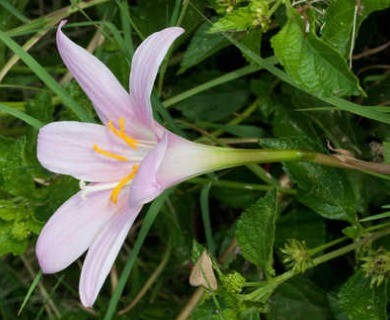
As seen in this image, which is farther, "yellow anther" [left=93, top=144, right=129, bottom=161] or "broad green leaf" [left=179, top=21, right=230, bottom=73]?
"broad green leaf" [left=179, top=21, right=230, bottom=73]

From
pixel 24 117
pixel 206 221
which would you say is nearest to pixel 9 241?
pixel 24 117

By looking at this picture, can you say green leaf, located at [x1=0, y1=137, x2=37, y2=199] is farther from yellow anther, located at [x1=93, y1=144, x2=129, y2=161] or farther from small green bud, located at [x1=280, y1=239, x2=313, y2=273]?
small green bud, located at [x1=280, y1=239, x2=313, y2=273]

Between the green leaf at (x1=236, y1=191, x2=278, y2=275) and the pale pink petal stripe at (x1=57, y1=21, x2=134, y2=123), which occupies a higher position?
the pale pink petal stripe at (x1=57, y1=21, x2=134, y2=123)

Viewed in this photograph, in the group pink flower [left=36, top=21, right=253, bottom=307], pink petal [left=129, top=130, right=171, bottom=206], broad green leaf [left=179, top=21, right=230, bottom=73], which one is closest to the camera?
pink petal [left=129, top=130, right=171, bottom=206]

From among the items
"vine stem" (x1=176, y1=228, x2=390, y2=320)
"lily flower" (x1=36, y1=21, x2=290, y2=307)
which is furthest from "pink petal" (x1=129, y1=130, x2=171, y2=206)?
"vine stem" (x1=176, y1=228, x2=390, y2=320)

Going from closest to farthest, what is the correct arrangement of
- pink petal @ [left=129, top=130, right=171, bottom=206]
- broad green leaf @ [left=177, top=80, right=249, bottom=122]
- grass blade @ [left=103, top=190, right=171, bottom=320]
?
1. pink petal @ [left=129, top=130, right=171, bottom=206]
2. grass blade @ [left=103, top=190, right=171, bottom=320]
3. broad green leaf @ [left=177, top=80, right=249, bottom=122]

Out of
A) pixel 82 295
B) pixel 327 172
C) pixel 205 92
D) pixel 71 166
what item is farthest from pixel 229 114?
pixel 82 295

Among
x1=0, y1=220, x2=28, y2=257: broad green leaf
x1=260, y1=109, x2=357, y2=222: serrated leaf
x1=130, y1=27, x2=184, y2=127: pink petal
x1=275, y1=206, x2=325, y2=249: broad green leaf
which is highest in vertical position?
x1=130, y1=27, x2=184, y2=127: pink petal

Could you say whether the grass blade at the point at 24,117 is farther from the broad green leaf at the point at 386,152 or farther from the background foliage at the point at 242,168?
the broad green leaf at the point at 386,152
